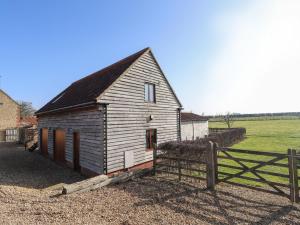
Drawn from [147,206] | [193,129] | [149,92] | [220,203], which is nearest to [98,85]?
[149,92]

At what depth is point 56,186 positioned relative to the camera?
1012 centimetres

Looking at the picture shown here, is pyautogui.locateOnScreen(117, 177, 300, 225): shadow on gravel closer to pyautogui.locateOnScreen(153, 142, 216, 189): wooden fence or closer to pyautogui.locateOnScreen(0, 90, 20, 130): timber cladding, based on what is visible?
pyautogui.locateOnScreen(153, 142, 216, 189): wooden fence

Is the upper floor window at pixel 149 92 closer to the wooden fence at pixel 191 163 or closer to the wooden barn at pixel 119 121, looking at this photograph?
the wooden barn at pixel 119 121

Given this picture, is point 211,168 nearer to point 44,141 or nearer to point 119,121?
point 119,121

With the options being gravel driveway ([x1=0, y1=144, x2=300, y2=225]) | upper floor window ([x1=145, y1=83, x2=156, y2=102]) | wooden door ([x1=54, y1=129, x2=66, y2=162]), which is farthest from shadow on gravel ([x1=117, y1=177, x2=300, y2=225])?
wooden door ([x1=54, y1=129, x2=66, y2=162])

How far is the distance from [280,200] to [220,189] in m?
2.08

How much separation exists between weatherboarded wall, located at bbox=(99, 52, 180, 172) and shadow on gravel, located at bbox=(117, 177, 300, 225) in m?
2.96

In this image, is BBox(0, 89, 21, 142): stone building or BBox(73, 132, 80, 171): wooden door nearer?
BBox(73, 132, 80, 171): wooden door

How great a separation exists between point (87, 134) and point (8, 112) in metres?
28.6

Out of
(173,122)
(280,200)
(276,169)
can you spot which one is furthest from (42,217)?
(276,169)

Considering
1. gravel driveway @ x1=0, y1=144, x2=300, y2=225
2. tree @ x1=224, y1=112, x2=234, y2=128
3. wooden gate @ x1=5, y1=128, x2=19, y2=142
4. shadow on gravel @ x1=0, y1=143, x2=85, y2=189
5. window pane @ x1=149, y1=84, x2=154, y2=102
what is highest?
window pane @ x1=149, y1=84, x2=154, y2=102

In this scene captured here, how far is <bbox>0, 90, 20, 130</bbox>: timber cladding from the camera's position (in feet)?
106

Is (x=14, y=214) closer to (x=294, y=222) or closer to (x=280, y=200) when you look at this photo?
(x=294, y=222)

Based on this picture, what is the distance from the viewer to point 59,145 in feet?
51.4
